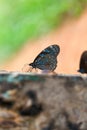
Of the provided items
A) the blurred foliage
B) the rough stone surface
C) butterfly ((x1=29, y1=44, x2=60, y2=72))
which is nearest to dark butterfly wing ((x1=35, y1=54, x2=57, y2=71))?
butterfly ((x1=29, y1=44, x2=60, y2=72))

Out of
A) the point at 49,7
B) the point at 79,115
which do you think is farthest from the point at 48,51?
the point at 49,7

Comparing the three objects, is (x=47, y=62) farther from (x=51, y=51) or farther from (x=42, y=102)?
(x=42, y=102)

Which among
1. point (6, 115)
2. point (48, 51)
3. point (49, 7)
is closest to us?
point (6, 115)

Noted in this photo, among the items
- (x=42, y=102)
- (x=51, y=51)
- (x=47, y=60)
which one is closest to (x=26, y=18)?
(x=51, y=51)

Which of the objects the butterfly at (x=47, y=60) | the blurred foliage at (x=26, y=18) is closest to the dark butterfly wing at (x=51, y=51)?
the butterfly at (x=47, y=60)

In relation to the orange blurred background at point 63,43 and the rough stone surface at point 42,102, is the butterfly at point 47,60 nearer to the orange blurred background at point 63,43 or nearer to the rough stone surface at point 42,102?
the rough stone surface at point 42,102

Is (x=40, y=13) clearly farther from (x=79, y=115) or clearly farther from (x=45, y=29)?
(x=79, y=115)

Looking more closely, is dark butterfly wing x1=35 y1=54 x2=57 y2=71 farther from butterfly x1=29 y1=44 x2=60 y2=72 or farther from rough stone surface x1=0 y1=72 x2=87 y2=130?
rough stone surface x1=0 y1=72 x2=87 y2=130
